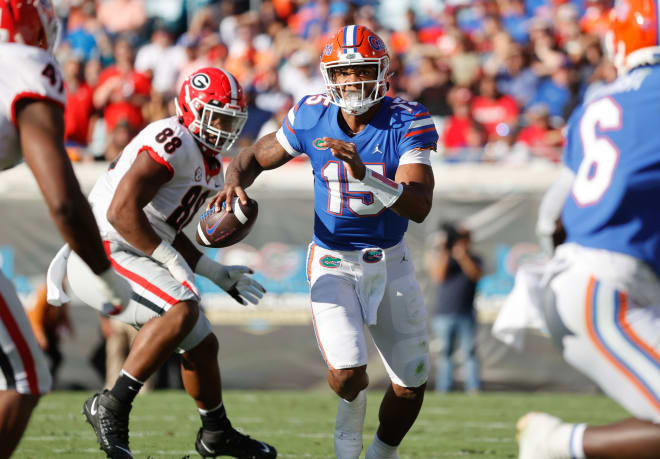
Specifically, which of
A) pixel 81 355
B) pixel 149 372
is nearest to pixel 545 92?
pixel 81 355

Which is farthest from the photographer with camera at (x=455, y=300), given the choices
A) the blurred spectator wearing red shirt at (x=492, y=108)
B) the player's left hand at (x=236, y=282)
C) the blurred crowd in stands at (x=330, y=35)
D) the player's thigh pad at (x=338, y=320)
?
the player's thigh pad at (x=338, y=320)

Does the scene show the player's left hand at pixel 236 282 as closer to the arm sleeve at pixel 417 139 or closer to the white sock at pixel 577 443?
the arm sleeve at pixel 417 139

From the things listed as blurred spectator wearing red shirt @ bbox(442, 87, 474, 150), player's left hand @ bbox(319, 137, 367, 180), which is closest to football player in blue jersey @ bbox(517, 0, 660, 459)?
player's left hand @ bbox(319, 137, 367, 180)

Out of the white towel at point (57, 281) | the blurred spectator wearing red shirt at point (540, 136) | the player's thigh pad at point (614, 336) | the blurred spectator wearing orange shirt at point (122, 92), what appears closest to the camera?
the player's thigh pad at point (614, 336)

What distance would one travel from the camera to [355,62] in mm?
4281

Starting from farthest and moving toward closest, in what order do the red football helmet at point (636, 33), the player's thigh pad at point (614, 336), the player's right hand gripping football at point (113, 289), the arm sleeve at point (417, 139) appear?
the arm sleeve at point (417, 139) < the player's right hand gripping football at point (113, 289) < the red football helmet at point (636, 33) < the player's thigh pad at point (614, 336)

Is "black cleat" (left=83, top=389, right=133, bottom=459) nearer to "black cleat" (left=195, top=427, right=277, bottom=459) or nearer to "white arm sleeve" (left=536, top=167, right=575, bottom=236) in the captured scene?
"black cleat" (left=195, top=427, right=277, bottom=459)

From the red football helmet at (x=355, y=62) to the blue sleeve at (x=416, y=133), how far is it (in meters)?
0.17

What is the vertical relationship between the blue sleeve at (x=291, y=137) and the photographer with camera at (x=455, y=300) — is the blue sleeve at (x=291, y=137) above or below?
above

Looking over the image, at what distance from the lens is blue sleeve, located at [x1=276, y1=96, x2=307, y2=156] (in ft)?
14.6

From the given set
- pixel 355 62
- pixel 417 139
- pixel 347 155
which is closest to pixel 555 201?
pixel 347 155

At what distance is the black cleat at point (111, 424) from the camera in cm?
407

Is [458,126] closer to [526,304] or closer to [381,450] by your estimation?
[381,450]

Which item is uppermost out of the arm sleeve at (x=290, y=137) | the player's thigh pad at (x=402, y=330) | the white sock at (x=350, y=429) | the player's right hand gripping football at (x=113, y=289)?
the arm sleeve at (x=290, y=137)
